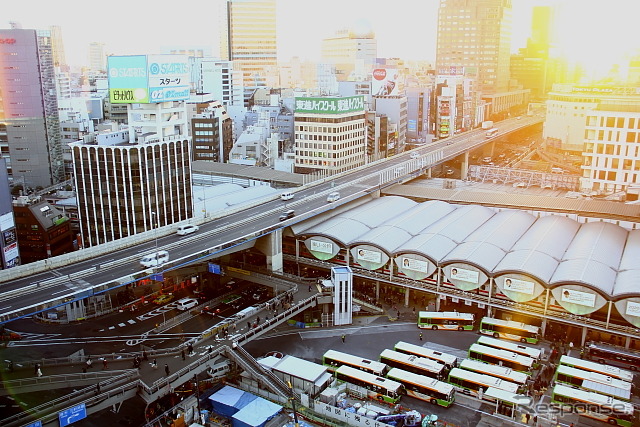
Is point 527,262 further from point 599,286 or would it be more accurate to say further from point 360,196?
point 360,196

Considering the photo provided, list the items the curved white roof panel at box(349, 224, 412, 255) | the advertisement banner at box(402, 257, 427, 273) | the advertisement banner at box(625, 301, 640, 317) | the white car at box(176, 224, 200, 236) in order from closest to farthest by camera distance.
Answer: the advertisement banner at box(625, 301, 640, 317) → the advertisement banner at box(402, 257, 427, 273) → the white car at box(176, 224, 200, 236) → the curved white roof panel at box(349, 224, 412, 255)

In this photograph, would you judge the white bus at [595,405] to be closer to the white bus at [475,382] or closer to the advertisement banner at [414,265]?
the white bus at [475,382]

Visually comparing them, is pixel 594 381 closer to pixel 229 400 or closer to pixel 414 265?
pixel 414 265

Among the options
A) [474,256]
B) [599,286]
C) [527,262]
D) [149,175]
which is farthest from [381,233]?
[149,175]

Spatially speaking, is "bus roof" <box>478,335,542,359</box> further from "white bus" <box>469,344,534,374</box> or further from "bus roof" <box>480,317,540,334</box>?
"bus roof" <box>480,317,540,334</box>

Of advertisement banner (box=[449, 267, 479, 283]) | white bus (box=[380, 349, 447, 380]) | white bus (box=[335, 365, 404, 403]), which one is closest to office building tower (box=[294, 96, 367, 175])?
advertisement banner (box=[449, 267, 479, 283])

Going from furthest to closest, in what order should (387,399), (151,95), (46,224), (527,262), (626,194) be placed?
1. (626,194)
2. (46,224)
3. (151,95)
4. (527,262)
5. (387,399)
